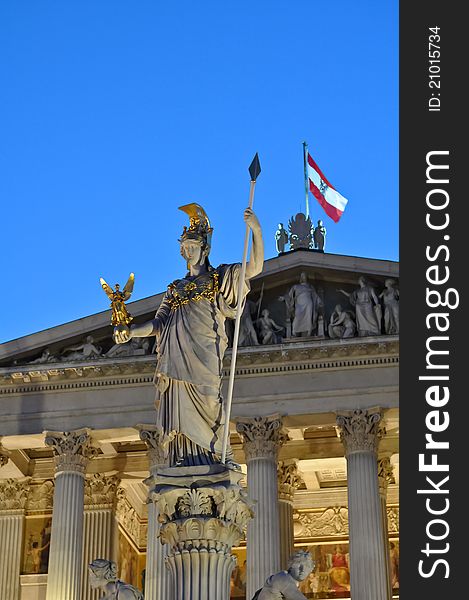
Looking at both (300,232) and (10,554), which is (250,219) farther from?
(10,554)

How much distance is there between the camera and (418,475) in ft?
37.7

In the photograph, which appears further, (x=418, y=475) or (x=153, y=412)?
(x=153, y=412)

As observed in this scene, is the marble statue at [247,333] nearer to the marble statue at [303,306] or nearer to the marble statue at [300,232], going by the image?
the marble statue at [303,306]

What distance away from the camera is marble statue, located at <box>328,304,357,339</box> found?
37.4m

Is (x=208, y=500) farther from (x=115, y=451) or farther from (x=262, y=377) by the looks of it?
(x=115, y=451)

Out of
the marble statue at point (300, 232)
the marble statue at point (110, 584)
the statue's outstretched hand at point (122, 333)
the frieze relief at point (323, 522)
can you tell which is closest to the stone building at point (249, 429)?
the marble statue at point (300, 232)

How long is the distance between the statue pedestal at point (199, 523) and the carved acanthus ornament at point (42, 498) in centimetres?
3129

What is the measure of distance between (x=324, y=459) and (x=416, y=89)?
2793 centimetres

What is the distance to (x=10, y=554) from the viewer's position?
41.5 m

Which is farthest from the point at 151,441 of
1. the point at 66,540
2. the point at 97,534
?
the point at 97,534

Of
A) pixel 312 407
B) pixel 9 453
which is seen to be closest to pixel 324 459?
pixel 312 407

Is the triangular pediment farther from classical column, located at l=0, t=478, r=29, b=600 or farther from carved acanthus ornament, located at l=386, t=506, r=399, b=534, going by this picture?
carved acanthus ornament, located at l=386, t=506, r=399, b=534

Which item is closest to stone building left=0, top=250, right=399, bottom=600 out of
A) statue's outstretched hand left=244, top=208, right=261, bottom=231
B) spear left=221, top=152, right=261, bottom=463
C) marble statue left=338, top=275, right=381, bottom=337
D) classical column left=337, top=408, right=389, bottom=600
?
classical column left=337, top=408, right=389, bottom=600

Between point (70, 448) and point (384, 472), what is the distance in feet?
30.4
